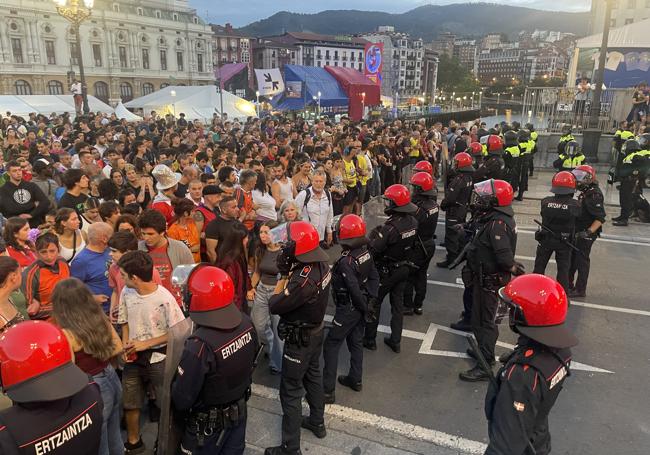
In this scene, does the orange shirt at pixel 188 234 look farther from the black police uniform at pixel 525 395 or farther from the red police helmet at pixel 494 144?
the red police helmet at pixel 494 144

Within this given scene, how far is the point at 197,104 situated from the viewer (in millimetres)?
29078

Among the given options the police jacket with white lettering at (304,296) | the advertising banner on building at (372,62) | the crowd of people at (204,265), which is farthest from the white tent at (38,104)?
the advertising banner on building at (372,62)

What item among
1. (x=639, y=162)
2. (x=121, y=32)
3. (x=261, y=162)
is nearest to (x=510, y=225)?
(x=261, y=162)

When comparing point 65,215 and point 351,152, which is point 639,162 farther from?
point 65,215

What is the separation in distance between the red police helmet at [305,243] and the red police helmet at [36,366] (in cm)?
189

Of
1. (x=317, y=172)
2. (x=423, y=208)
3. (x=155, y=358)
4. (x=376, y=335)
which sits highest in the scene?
(x=317, y=172)

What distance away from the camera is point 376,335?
19.4 feet

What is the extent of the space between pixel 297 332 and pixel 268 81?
35.6 metres

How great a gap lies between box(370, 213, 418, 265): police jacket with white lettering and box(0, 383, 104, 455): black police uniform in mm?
3606

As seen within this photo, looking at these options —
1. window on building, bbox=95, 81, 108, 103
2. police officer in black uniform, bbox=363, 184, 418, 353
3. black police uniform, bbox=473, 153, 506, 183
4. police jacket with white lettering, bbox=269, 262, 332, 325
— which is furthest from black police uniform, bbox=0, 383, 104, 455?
window on building, bbox=95, 81, 108, 103

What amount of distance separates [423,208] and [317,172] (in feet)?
5.36

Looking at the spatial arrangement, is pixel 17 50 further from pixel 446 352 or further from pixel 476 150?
pixel 446 352

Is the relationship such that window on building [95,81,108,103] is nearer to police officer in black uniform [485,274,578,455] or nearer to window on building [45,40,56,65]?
window on building [45,40,56,65]

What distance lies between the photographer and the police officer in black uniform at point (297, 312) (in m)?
3.71
